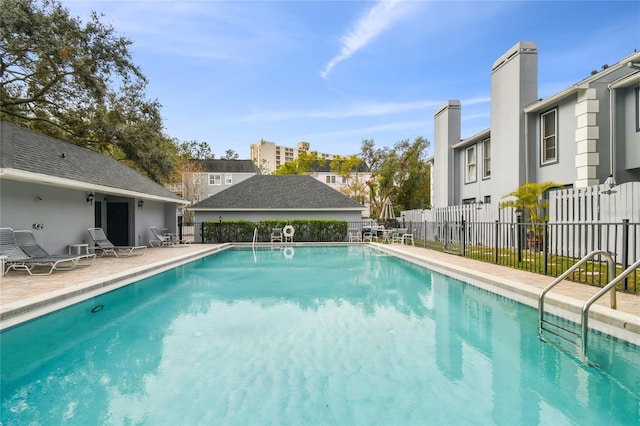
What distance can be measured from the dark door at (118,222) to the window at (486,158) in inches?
685

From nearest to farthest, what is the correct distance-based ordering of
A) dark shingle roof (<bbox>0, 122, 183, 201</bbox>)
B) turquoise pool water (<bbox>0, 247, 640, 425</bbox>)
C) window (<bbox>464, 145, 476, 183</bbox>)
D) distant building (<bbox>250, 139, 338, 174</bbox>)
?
turquoise pool water (<bbox>0, 247, 640, 425</bbox>) < dark shingle roof (<bbox>0, 122, 183, 201</bbox>) < window (<bbox>464, 145, 476, 183</bbox>) < distant building (<bbox>250, 139, 338, 174</bbox>)

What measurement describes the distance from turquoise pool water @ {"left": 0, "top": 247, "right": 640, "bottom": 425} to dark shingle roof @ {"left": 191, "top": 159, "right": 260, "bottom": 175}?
135 feet

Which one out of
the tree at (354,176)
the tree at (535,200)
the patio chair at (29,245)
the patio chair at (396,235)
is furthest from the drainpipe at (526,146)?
the tree at (354,176)

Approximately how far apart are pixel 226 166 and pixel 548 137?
40.2 metres

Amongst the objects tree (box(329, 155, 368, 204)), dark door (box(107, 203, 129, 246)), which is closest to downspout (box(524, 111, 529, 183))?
dark door (box(107, 203, 129, 246))

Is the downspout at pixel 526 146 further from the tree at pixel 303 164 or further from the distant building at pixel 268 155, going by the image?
the tree at pixel 303 164

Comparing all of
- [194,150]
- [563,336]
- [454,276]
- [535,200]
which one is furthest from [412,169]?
[563,336]

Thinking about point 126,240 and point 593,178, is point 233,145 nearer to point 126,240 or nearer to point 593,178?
point 126,240

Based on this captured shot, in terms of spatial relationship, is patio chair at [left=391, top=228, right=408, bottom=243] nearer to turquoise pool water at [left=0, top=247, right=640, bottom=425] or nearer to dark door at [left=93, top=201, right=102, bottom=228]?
turquoise pool water at [left=0, top=247, right=640, bottom=425]

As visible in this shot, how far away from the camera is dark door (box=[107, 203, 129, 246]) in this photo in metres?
17.5

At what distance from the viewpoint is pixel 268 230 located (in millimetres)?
22359

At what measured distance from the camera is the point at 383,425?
10.2ft

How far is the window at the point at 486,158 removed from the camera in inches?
701

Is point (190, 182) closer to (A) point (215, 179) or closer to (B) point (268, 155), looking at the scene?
(A) point (215, 179)
